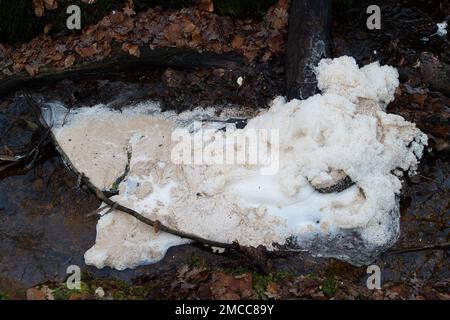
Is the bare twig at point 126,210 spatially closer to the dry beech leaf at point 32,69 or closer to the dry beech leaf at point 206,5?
the dry beech leaf at point 32,69

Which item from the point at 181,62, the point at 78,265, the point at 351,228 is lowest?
the point at 78,265

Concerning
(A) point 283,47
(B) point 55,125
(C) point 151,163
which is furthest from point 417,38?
(B) point 55,125

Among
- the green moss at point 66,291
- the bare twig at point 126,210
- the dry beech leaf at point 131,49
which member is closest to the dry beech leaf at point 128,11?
the dry beech leaf at point 131,49

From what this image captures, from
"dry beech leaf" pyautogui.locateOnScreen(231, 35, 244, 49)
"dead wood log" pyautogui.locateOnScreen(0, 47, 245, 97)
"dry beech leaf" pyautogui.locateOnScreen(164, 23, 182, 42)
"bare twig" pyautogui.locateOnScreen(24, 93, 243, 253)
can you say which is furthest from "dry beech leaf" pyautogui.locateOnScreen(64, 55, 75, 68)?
"dry beech leaf" pyautogui.locateOnScreen(231, 35, 244, 49)

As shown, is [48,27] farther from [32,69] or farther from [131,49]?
[131,49]
